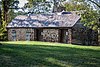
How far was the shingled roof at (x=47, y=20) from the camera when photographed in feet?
138

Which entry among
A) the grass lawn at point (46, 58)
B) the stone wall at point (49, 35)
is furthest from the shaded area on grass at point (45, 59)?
the stone wall at point (49, 35)

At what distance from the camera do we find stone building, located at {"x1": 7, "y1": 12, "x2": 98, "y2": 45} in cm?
4072

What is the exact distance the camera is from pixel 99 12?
34.3 metres

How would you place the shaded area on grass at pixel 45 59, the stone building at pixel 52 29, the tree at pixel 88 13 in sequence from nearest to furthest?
the shaded area on grass at pixel 45 59 → the tree at pixel 88 13 → the stone building at pixel 52 29

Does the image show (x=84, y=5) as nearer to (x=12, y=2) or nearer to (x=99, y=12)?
(x=99, y=12)

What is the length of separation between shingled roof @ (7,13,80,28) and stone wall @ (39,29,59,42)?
0.95 meters

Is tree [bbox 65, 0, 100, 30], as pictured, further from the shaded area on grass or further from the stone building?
the shaded area on grass

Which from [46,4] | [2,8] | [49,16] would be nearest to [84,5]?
[49,16]

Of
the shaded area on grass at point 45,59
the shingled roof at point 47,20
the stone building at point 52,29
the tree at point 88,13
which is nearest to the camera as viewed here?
the shaded area on grass at point 45,59

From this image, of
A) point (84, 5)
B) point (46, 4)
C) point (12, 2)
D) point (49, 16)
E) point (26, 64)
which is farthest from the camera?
point (12, 2)

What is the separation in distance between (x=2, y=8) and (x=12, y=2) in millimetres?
3252

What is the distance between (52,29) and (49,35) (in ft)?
3.57

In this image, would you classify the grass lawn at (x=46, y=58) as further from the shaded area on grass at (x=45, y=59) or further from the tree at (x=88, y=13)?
the tree at (x=88, y=13)

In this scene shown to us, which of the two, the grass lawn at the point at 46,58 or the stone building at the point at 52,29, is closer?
the grass lawn at the point at 46,58
